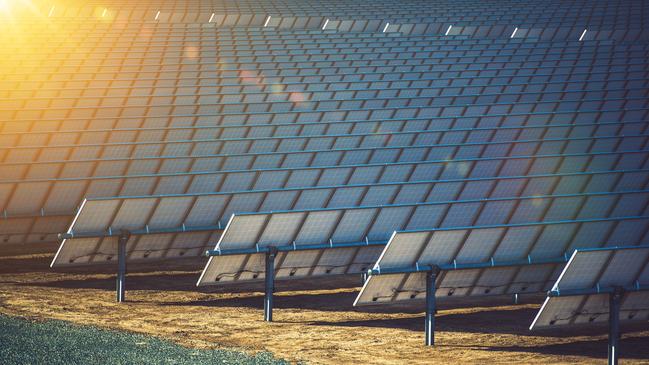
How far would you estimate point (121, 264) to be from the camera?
48.0ft

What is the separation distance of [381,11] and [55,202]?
28162 mm

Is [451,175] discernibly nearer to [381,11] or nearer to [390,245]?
[390,245]

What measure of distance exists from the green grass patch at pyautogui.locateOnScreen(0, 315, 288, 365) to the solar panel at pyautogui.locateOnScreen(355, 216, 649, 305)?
8.18 feet

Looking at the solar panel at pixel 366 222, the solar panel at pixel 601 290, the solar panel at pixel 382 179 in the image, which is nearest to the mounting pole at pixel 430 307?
the solar panel at pixel 601 290

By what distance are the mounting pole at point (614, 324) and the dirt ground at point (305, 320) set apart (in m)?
0.39

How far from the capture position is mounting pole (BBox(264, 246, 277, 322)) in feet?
45.5

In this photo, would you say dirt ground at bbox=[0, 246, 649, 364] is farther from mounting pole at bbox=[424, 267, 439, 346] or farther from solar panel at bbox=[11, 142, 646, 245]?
solar panel at bbox=[11, 142, 646, 245]

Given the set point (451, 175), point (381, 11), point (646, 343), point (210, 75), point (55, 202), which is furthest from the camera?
point (381, 11)

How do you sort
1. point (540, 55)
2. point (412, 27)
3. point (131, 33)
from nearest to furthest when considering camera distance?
point (540, 55), point (131, 33), point (412, 27)

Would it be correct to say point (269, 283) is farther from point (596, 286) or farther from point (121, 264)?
point (596, 286)

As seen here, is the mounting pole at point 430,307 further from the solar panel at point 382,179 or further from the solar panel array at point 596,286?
the solar panel at point 382,179

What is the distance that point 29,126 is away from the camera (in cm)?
2309

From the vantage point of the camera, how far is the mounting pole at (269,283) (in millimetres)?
13880

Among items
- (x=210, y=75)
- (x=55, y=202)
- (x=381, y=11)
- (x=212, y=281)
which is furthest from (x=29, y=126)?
(x=381, y=11)
